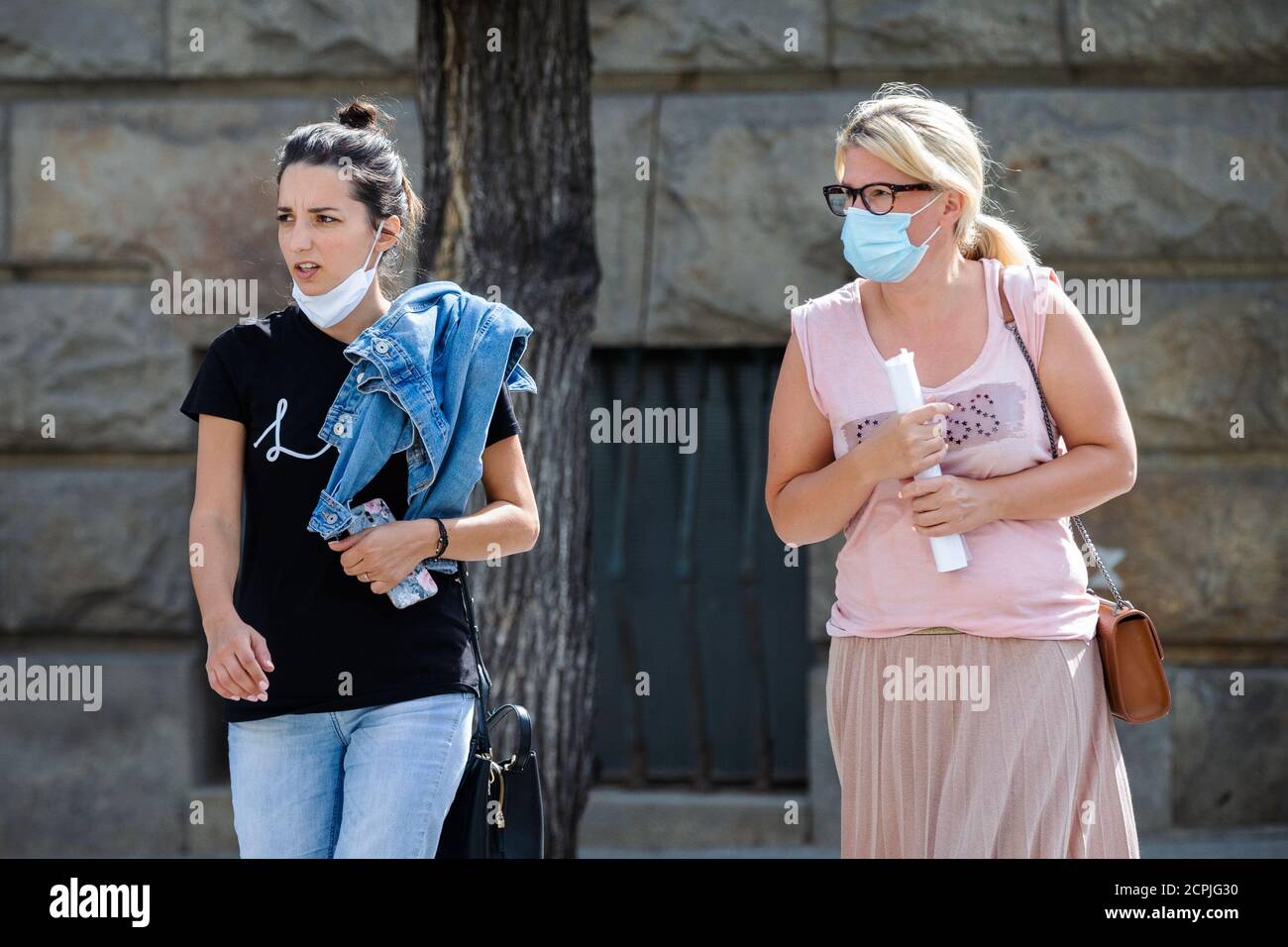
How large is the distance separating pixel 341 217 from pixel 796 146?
3419 mm

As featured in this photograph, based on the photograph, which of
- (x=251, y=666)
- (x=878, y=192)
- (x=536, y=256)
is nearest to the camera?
(x=251, y=666)

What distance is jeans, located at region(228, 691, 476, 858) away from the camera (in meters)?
2.60

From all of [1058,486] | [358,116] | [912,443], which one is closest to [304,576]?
[358,116]

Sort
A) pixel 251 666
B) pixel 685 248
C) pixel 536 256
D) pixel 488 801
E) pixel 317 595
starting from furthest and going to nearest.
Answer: pixel 685 248 → pixel 536 256 → pixel 488 801 → pixel 317 595 → pixel 251 666

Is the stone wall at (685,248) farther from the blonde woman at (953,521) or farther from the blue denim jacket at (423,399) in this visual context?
the blue denim jacket at (423,399)

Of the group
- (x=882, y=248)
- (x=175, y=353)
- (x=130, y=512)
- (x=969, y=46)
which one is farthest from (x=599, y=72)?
(x=882, y=248)

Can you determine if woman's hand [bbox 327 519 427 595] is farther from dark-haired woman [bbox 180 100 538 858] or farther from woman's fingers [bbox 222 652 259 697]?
woman's fingers [bbox 222 652 259 697]

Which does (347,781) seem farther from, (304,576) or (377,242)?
(377,242)

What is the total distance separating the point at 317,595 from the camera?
2.65 m

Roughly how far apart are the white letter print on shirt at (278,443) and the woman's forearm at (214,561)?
141mm

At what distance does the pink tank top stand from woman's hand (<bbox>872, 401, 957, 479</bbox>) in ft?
0.41

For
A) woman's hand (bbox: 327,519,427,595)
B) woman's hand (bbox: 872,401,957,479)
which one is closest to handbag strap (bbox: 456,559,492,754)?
woman's hand (bbox: 327,519,427,595)

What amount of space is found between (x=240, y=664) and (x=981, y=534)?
4.19ft
